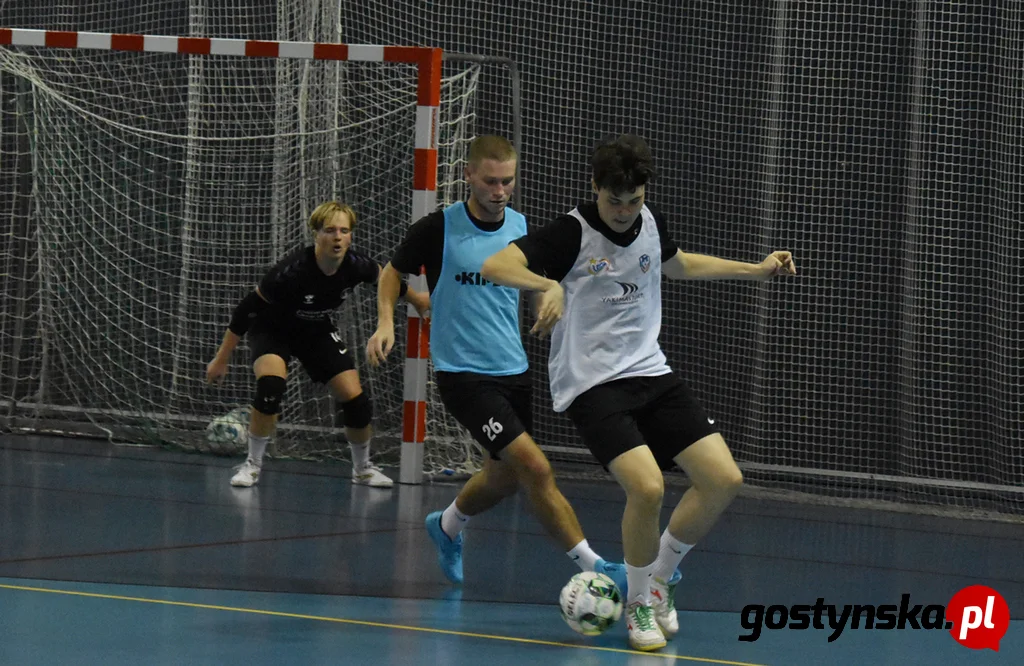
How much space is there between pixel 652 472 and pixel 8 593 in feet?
7.42

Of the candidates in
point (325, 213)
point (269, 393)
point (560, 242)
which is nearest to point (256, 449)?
point (269, 393)

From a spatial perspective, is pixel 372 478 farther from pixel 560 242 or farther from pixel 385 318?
pixel 560 242

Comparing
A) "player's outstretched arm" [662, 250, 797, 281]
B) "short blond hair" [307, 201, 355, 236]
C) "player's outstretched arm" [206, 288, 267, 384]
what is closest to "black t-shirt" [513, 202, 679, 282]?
"player's outstretched arm" [662, 250, 797, 281]

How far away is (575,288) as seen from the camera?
479cm

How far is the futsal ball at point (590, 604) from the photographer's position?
4.64m

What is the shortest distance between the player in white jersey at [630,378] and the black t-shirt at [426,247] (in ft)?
2.91

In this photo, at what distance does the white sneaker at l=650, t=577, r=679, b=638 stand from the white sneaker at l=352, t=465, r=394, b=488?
3.79 metres

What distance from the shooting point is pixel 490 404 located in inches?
209

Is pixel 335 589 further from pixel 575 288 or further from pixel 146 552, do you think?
pixel 575 288

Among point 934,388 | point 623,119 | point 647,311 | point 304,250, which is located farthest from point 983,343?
point 647,311

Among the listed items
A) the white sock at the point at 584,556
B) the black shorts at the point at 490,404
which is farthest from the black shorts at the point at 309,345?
the white sock at the point at 584,556

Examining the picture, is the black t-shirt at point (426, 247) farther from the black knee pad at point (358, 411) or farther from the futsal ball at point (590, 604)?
the black knee pad at point (358, 411)

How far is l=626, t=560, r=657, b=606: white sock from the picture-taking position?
4711mm

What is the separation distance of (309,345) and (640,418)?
13.1 feet
